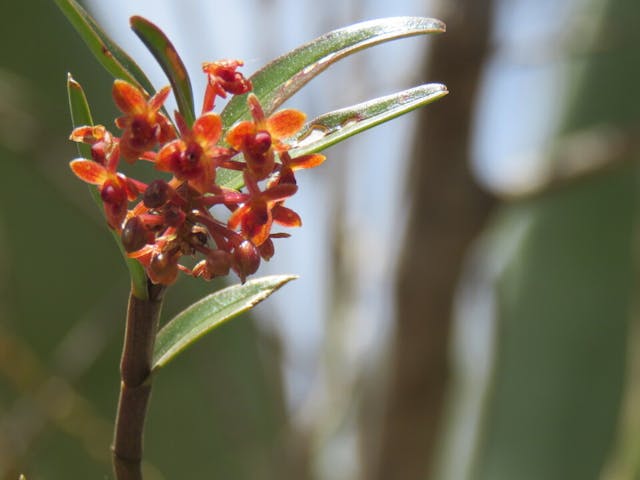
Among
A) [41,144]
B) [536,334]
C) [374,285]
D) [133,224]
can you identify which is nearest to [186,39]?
[41,144]

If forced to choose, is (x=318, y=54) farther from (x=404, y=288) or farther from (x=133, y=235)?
(x=404, y=288)

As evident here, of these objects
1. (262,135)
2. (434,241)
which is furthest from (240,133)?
(434,241)

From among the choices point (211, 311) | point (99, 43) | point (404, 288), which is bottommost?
point (404, 288)

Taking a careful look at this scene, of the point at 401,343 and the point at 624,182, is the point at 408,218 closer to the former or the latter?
the point at 401,343

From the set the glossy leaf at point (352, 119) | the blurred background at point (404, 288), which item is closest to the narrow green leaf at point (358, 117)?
the glossy leaf at point (352, 119)

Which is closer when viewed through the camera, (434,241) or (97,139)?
(97,139)

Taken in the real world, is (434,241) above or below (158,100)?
below

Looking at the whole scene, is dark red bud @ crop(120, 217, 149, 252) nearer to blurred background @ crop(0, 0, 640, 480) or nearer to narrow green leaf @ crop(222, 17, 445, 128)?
narrow green leaf @ crop(222, 17, 445, 128)

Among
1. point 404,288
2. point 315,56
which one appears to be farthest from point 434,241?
point 315,56
